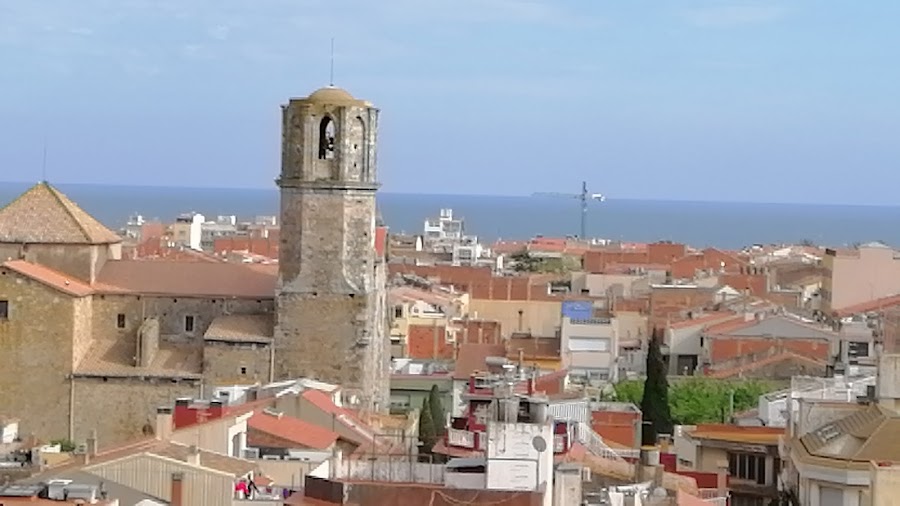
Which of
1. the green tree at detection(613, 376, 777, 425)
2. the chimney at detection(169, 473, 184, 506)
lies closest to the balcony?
the chimney at detection(169, 473, 184, 506)

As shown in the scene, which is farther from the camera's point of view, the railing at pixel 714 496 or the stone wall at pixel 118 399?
the stone wall at pixel 118 399

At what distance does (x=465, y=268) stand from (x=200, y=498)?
2344 inches

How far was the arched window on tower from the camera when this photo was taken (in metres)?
41.2

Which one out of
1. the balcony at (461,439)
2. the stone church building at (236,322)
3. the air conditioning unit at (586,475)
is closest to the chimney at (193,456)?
the balcony at (461,439)

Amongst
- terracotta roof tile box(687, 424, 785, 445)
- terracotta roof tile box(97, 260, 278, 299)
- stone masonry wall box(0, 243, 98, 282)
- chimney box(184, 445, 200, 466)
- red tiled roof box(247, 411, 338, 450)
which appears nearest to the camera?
chimney box(184, 445, 200, 466)

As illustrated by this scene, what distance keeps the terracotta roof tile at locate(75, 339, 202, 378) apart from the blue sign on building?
17.3 meters

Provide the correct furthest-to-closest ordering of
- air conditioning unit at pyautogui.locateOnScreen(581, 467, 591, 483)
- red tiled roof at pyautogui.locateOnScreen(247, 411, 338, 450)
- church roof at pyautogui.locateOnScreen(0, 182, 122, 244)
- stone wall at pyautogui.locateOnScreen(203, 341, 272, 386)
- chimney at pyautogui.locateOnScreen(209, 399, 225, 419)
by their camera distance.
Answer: church roof at pyautogui.locateOnScreen(0, 182, 122, 244), stone wall at pyautogui.locateOnScreen(203, 341, 272, 386), chimney at pyautogui.locateOnScreen(209, 399, 225, 419), red tiled roof at pyautogui.locateOnScreen(247, 411, 338, 450), air conditioning unit at pyautogui.locateOnScreen(581, 467, 591, 483)

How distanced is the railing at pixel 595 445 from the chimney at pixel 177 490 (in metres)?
6.96

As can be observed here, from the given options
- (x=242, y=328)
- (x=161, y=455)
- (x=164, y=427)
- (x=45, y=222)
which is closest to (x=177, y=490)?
(x=161, y=455)

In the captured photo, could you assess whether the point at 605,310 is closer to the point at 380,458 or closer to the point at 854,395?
the point at 854,395

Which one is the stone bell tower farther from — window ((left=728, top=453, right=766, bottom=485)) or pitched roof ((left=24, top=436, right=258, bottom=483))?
pitched roof ((left=24, top=436, right=258, bottom=483))

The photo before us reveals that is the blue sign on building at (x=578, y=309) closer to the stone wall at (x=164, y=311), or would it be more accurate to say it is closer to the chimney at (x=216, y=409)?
the stone wall at (x=164, y=311)

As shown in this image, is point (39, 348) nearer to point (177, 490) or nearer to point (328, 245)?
point (328, 245)

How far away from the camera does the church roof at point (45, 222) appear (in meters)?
42.5
